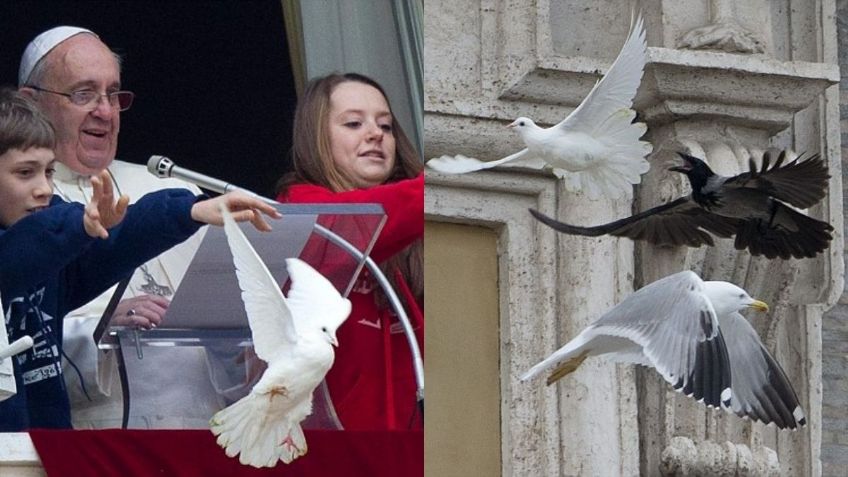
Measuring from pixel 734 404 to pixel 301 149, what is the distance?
1.31 meters

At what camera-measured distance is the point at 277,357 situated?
818 cm

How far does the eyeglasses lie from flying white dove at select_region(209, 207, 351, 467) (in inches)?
16.6

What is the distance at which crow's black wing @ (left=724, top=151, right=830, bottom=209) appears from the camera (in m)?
8.68

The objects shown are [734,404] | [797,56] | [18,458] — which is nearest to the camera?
[18,458]

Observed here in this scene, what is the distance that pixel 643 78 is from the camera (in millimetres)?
9094

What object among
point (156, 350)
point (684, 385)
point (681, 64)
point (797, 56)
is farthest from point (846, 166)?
point (156, 350)

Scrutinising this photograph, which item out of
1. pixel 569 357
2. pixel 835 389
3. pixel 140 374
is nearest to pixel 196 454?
pixel 140 374

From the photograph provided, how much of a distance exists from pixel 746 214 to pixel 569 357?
62 cm

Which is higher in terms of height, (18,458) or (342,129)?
(342,129)

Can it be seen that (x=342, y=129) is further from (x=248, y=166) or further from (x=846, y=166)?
(x=846, y=166)

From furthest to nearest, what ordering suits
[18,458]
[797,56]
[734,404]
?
1. [797,56]
2. [734,404]
3. [18,458]

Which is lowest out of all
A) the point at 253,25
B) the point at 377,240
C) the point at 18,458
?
the point at 18,458

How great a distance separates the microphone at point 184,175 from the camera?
830 centimetres

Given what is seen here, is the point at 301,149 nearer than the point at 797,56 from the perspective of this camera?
Yes
